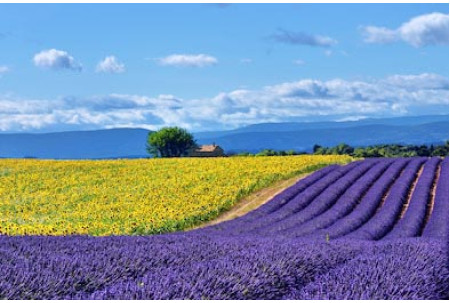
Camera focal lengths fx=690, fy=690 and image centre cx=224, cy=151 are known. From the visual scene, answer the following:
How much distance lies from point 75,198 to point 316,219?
6.15 meters

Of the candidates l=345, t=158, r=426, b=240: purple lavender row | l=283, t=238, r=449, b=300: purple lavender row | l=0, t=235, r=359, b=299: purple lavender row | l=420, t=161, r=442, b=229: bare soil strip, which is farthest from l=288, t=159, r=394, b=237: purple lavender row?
l=0, t=235, r=359, b=299: purple lavender row

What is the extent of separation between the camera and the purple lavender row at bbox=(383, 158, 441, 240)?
1613 centimetres

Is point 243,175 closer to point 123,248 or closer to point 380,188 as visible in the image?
point 380,188

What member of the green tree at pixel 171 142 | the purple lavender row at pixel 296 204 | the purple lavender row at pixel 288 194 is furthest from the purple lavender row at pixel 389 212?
the green tree at pixel 171 142

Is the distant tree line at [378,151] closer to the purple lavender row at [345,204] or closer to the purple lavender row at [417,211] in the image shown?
the purple lavender row at [345,204]

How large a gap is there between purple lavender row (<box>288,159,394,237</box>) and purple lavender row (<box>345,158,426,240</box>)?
3.01 feet

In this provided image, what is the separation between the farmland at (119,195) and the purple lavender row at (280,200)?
117 centimetres

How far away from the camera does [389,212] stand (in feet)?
63.7

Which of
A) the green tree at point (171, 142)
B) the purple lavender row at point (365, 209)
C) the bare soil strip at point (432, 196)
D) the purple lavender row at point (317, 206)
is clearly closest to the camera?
the purple lavender row at point (365, 209)

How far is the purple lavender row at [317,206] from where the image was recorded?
1633 cm

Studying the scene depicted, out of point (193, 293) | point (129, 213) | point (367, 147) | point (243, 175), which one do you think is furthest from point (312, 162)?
point (193, 293)

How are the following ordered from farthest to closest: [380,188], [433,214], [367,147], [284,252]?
[367,147] < [380,188] < [433,214] < [284,252]

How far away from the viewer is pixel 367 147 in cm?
4344

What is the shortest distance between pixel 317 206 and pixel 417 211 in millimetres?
2865
